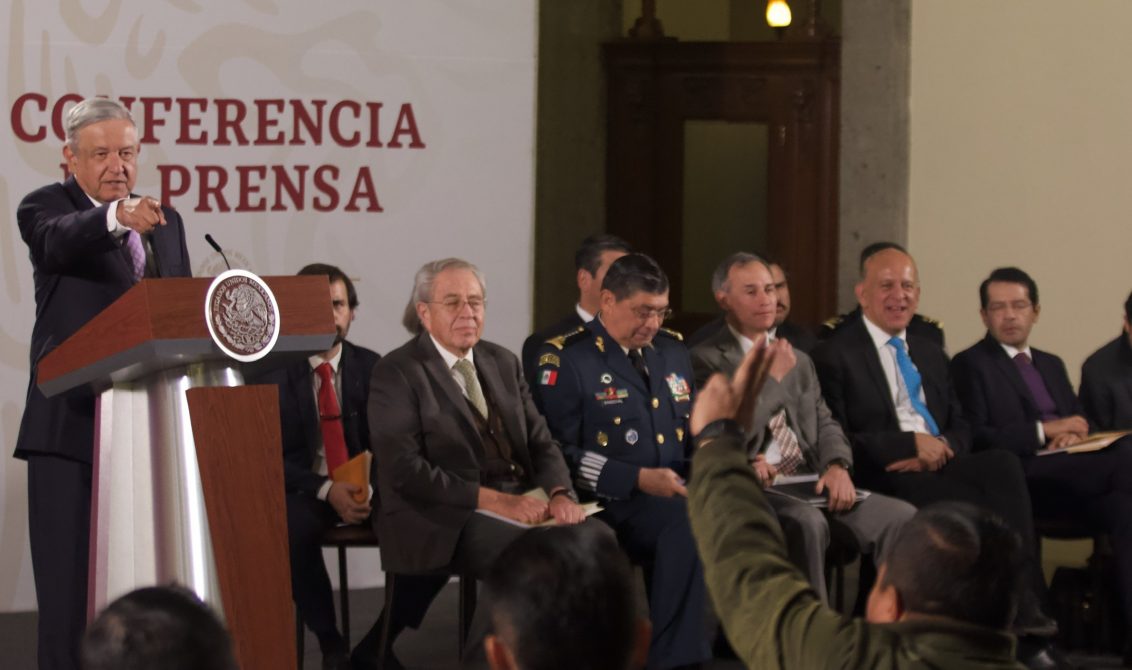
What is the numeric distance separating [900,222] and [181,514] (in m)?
4.88

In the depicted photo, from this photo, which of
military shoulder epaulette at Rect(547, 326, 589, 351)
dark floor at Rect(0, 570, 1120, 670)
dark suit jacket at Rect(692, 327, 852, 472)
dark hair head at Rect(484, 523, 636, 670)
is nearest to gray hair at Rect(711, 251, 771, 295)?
dark suit jacket at Rect(692, 327, 852, 472)

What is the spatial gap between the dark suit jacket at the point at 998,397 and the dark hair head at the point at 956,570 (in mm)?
3511

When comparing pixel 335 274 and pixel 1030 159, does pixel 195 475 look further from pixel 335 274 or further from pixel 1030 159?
pixel 1030 159

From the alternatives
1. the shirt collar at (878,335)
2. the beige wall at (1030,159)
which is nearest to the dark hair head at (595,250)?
the shirt collar at (878,335)

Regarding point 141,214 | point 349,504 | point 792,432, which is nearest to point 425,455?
point 349,504

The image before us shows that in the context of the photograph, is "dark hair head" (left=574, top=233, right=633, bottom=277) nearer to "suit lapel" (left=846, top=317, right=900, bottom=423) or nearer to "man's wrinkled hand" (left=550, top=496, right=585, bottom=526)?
"suit lapel" (left=846, top=317, right=900, bottom=423)

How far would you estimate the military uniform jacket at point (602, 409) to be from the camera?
4.72 m

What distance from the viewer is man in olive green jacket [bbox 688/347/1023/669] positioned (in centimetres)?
185

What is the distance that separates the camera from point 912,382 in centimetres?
532

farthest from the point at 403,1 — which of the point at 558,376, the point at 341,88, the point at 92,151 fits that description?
the point at 92,151

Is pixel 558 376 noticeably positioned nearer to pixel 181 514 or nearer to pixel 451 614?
pixel 451 614

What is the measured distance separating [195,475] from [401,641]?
2312mm

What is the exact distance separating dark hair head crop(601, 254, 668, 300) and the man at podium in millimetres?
1723

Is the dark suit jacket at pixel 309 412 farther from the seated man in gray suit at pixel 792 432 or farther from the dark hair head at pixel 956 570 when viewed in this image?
the dark hair head at pixel 956 570
